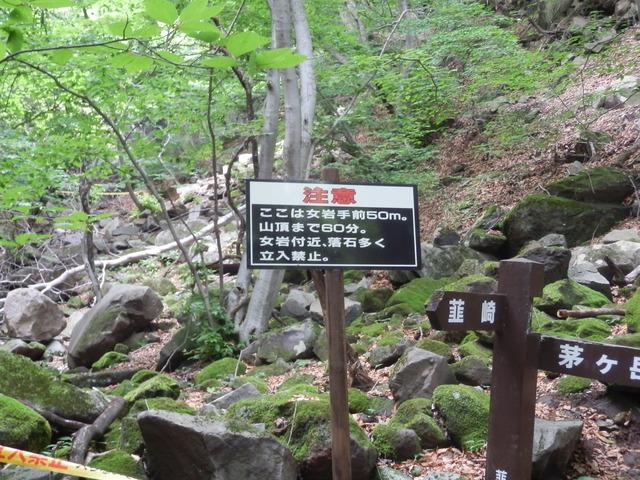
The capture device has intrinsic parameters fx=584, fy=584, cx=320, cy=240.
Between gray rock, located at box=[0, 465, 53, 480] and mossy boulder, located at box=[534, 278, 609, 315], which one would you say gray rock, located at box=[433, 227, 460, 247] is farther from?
gray rock, located at box=[0, 465, 53, 480]

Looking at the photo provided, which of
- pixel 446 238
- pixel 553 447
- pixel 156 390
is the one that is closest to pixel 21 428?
pixel 156 390

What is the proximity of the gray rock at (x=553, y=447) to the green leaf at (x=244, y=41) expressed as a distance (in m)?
3.16

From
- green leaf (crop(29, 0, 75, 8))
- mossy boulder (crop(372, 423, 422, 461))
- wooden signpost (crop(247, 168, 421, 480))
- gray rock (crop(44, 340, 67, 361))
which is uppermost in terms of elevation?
green leaf (crop(29, 0, 75, 8))

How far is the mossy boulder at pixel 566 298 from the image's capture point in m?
6.68

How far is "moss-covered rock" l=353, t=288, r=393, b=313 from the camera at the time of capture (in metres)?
9.63

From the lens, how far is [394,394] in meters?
5.20

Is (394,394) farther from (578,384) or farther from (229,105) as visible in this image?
(229,105)

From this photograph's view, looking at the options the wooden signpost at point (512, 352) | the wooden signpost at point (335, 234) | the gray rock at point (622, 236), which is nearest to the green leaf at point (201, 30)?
the wooden signpost at point (335, 234)

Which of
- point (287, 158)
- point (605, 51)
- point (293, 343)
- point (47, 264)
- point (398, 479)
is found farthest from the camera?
point (47, 264)

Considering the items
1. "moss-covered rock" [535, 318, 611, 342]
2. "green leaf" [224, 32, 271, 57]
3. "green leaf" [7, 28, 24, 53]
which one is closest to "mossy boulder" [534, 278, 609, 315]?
"moss-covered rock" [535, 318, 611, 342]

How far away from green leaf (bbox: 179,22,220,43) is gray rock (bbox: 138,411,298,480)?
7.52 ft

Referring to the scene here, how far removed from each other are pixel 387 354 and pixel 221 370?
235cm

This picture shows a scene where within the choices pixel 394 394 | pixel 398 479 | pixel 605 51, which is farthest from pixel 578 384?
pixel 605 51

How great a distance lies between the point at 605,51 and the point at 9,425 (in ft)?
32.8
